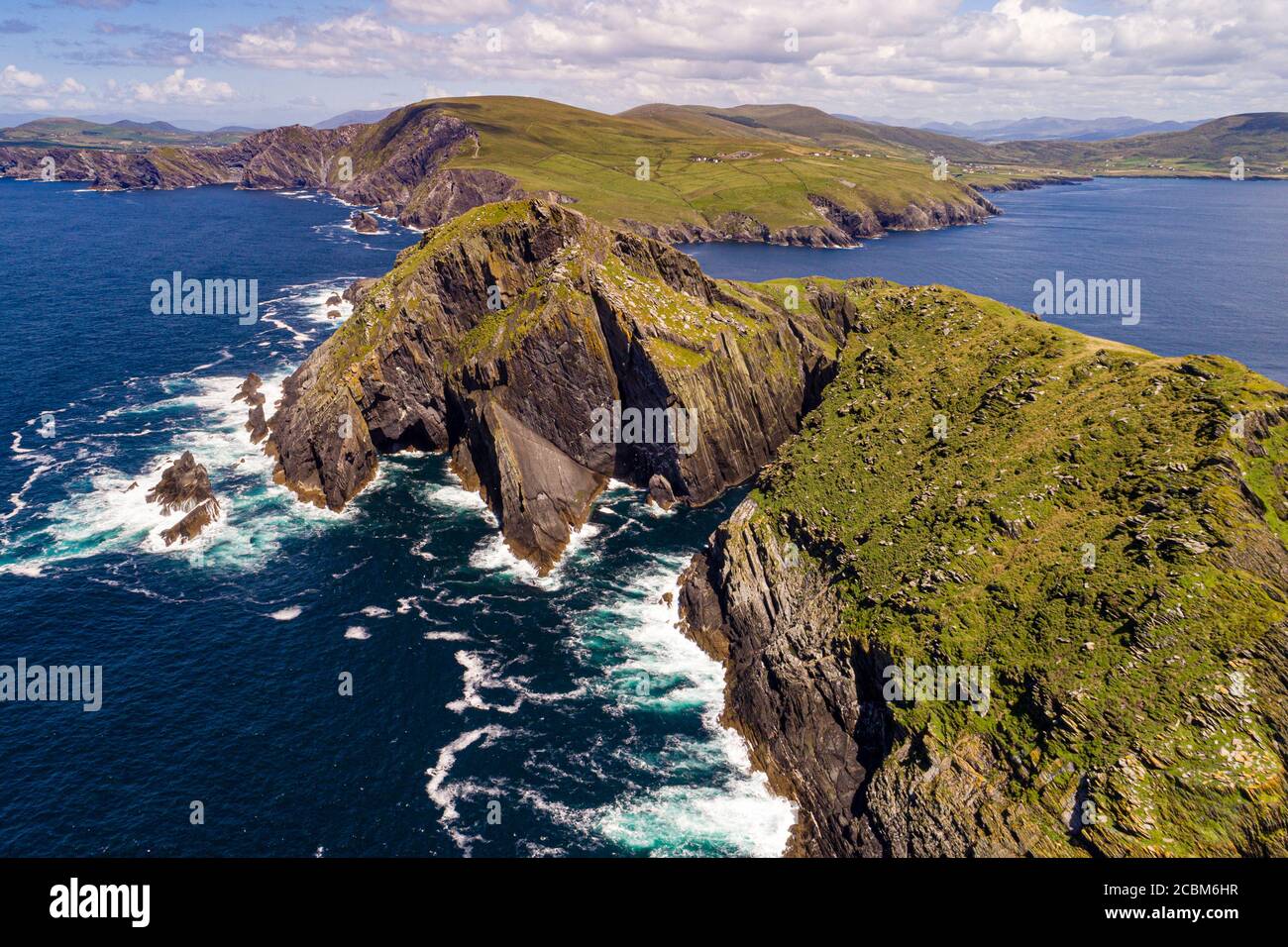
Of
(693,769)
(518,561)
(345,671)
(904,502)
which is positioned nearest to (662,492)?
(518,561)

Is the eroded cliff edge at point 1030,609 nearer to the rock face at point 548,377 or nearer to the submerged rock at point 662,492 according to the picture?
the submerged rock at point 662,492

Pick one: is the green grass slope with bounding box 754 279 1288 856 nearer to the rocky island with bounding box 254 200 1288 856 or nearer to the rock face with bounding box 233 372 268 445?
the rocky island with bounding box 254 200 1288 856

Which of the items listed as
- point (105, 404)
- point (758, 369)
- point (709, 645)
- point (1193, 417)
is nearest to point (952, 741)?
point (709, 645)

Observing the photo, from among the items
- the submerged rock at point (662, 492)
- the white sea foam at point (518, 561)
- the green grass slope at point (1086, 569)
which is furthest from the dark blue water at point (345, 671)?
the green grass slope at point (1086, 569)

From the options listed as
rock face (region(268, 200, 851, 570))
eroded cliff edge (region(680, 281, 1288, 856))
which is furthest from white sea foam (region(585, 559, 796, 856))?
rock face (region(268, 200, 851, 570))

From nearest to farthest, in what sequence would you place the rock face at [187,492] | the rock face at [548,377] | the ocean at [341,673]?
the ocean at [341,673]
the rock face at [187,492]
the rock face at [548,377]

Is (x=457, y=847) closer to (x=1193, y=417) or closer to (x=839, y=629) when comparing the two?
(x=839, y=629)
